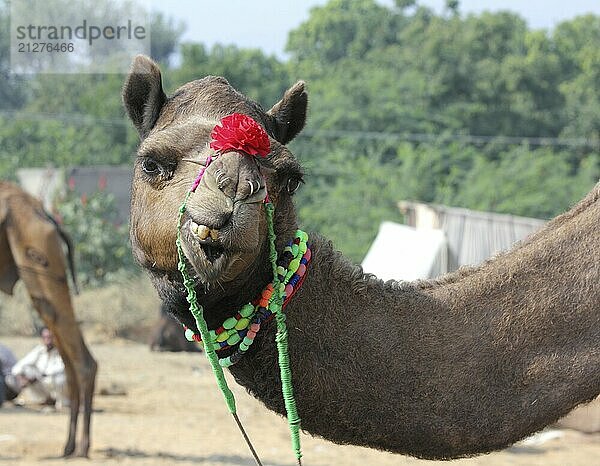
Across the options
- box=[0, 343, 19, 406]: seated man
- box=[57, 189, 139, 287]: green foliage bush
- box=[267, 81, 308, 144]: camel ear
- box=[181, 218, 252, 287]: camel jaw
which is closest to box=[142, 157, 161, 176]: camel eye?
box=[181, 218, 252, 287]: camel jaw

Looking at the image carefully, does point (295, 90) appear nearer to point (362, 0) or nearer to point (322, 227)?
point (322, 227)

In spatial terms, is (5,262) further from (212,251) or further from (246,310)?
(212,251)

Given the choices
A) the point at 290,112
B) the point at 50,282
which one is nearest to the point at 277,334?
the point at 290,112

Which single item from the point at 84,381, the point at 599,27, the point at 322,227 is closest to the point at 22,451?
the point at 84,381

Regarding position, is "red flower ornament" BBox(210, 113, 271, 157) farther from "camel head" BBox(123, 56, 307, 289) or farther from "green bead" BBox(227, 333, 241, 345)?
"green bead" BBox(227, 333, 241, 345)

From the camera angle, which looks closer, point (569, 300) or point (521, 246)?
point (569, 300)

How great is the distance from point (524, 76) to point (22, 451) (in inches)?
1411

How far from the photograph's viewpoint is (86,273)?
23.2 meters

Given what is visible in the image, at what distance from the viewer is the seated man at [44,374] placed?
12.4 meters

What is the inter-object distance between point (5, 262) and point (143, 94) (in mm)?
8109

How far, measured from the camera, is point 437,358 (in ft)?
9.35

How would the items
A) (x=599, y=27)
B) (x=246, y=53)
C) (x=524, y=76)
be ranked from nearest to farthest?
1. (x=524, y=76)
2. (x=246, y=53)
3. (x=599, y=27)

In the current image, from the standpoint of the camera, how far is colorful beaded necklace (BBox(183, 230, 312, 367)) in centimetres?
277

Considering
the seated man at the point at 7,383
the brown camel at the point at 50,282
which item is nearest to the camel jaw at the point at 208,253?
the brown camel at the point at 50,282
